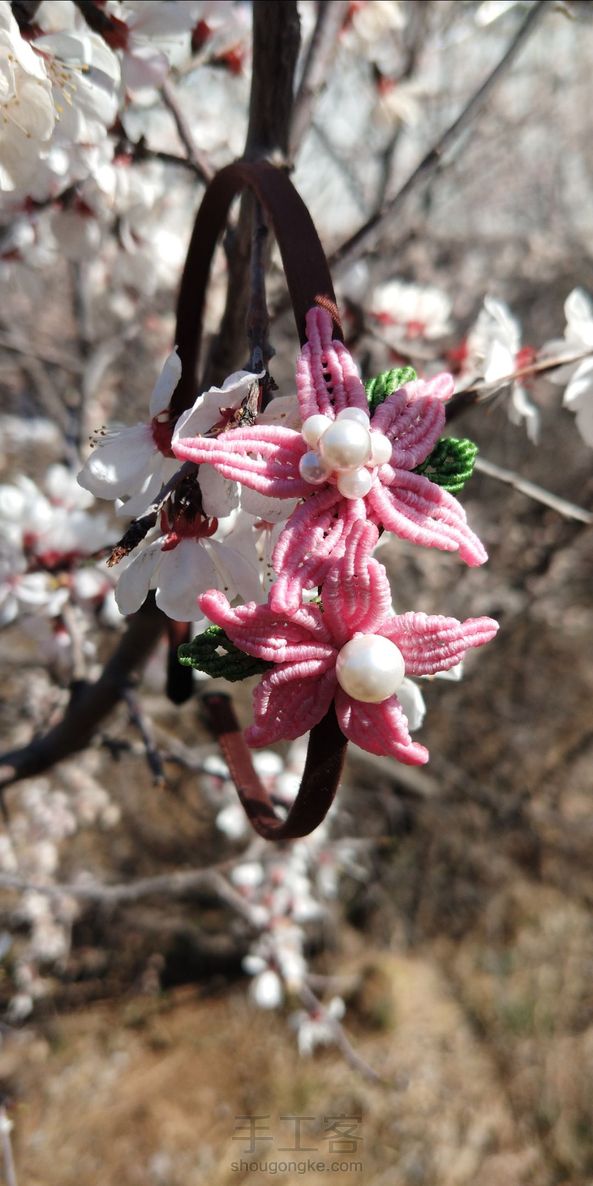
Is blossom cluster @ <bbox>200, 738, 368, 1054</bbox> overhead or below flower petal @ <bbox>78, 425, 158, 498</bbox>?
below

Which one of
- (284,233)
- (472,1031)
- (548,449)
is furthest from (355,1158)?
(548,449)

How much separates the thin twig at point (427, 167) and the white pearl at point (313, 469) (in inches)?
29.9

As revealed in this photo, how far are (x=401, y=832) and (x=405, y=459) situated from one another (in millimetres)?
3345

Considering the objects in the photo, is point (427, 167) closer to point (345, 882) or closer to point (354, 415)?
point (354, 415)

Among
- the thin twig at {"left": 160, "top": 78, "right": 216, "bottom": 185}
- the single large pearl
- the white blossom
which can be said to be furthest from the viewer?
the thin twig at {"left": 160, "top": 78, "right": 216, "bottom": 185}

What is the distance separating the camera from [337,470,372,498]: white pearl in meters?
0.30

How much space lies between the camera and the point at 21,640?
11.5ft

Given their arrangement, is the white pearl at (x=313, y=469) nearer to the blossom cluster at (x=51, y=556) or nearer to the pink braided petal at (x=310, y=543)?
the pink braided petal at (x=310, y=543)

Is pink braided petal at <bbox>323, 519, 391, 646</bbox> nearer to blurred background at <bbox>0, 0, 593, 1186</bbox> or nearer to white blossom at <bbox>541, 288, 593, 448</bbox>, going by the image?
white blossom at <bbox>541, 288, 593, 448</bbox>

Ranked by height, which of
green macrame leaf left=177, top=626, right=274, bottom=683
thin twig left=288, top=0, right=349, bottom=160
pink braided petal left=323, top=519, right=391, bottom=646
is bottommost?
green macrame leaf left=177, top=626, right=274, bottom=683

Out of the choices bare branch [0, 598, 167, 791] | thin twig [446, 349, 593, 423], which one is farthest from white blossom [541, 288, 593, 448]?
bare branch [0, 598, 167, 791]

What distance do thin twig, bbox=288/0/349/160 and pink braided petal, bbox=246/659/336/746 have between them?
0.75m

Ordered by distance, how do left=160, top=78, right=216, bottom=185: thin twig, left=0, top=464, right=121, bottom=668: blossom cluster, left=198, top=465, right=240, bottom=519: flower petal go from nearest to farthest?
left=198, top=465, right=240, bottom=519: flower petal, left=160, top=78, right=216, bottom=185: thin twig, left=0, top=464, right=121, bottom=668: blossom cluster

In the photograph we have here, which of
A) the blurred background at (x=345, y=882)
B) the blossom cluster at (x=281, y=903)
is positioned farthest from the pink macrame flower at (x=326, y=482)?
the blossom cluster at (x=281, y=903)
